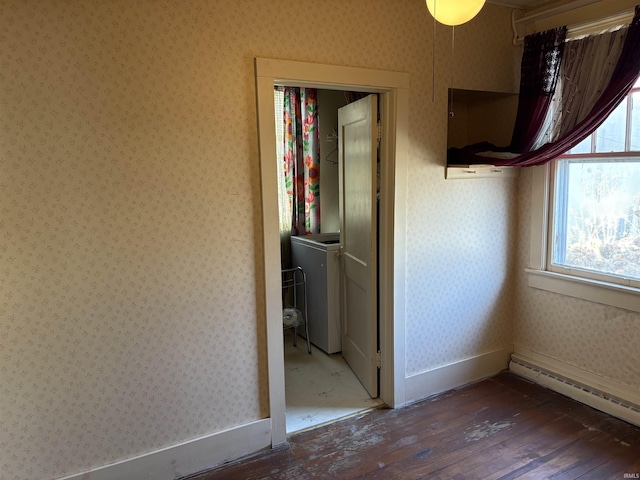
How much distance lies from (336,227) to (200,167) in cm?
240

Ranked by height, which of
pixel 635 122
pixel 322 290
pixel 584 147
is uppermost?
pixel 635 122

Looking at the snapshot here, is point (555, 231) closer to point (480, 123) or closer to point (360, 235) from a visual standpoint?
point (480, 123)

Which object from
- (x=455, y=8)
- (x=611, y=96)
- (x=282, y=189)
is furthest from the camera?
(x=282, y=189)

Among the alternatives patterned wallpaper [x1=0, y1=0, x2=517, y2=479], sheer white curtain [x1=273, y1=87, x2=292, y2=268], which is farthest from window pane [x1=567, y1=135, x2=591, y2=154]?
sheer white curtain [x1=273, y1=87, x2=292, y2=268]

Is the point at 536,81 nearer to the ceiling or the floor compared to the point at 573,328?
nearer to the ceiling

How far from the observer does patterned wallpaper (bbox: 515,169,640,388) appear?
A: 2664mm

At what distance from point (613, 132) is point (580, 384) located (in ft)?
Result: 5.32

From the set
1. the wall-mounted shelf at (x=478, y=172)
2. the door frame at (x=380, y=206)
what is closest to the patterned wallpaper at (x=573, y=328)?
the wall-mounted shelf at (x=478, y=172)

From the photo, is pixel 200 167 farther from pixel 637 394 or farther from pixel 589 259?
pixel 637 394

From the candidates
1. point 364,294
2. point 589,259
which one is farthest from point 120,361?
point 589,259

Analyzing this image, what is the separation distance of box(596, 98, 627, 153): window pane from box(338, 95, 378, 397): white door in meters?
1.40

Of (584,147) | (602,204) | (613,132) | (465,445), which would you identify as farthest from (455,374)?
(613,132)

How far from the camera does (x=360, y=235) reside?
307 cm

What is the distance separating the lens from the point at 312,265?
3799 mm
